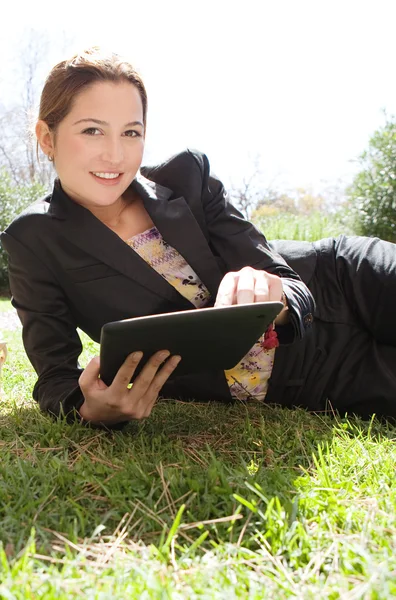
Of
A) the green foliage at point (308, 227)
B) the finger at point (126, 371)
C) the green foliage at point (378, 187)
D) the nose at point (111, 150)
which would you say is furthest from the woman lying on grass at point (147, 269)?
the green foliage at point (308, 227)

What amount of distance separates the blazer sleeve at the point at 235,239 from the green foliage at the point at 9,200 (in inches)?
433

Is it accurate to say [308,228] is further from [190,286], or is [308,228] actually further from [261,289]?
[261,289]

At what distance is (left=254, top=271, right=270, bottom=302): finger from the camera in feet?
5.69

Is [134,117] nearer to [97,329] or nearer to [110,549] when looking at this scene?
[97,329]

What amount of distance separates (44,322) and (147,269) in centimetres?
42

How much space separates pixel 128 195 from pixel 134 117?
353 millimetres

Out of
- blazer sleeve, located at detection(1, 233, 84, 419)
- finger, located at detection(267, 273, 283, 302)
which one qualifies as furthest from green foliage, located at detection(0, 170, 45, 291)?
finger, located at detection(267, 273, 283, 302)

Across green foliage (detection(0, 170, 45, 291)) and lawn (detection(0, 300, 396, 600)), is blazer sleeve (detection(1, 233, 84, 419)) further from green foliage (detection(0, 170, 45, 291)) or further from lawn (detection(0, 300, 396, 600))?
green foliage (detection(0, 170, 45, 291))

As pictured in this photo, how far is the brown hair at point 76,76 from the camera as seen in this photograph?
202cm

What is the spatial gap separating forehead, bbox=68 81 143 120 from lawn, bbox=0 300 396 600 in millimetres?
1033

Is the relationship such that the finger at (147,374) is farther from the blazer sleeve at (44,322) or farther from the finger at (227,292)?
the blazer sleeve at (44,322)

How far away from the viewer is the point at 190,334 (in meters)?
1.62

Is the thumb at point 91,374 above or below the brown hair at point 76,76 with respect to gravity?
below

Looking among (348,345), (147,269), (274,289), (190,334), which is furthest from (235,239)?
(190,334)
